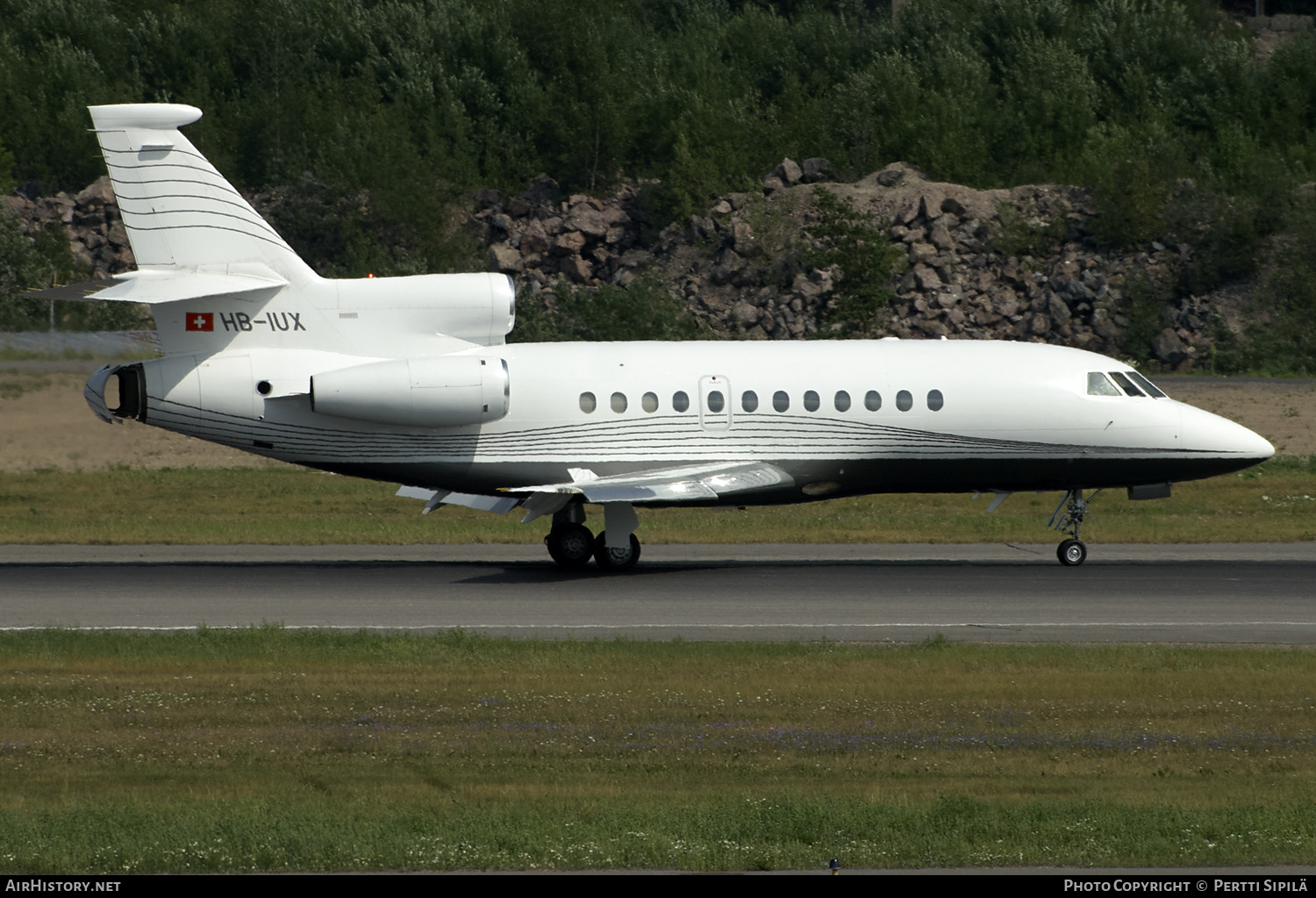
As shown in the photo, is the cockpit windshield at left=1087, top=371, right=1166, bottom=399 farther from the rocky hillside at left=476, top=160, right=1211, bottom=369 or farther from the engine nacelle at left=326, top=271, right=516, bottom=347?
the rocky hillside at left=476, top=160, right=1211, bottom=369

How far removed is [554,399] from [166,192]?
691cm

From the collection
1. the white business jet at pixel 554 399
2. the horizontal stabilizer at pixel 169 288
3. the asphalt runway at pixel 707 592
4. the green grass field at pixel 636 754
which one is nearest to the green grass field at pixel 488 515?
the asphalt runway at pixel 707 592

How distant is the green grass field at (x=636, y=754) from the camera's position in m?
9.98

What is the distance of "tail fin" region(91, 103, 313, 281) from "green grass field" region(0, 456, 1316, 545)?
731 centimetres

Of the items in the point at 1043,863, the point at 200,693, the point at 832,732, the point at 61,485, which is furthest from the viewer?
the point at 61,485

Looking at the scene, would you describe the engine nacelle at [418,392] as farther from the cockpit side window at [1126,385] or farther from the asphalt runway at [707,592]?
the cockpit side window at [1126,385]

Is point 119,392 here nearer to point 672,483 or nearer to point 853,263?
point 672,483

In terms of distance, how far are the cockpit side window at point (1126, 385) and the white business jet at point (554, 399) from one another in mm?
43

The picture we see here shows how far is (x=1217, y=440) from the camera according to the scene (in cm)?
2625

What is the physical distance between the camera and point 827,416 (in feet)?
84.5

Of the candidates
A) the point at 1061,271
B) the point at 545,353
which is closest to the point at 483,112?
the point at 1061,271

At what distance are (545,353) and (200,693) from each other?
11.3m

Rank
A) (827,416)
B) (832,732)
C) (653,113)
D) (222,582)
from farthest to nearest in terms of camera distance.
A: (653,113) < (827,416) < (222,582) < (832,732)

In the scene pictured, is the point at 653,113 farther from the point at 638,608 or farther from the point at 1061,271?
the point at 638,608
